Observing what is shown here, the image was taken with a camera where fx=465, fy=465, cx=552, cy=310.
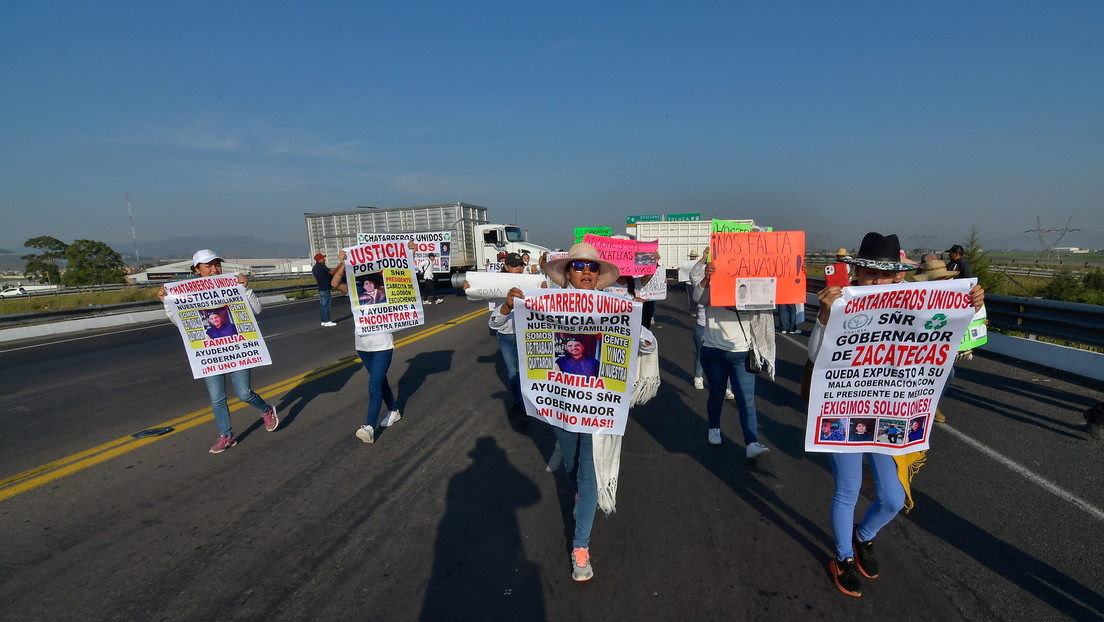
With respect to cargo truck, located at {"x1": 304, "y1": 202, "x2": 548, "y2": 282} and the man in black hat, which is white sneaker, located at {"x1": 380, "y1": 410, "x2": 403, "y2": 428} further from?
cargo truck, located at {"x1": 304, "y1": 202, "x2": 548, "y2": 282}

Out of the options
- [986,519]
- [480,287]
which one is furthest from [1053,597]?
[480,287]


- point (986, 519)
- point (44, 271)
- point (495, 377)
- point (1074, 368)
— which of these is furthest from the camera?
point (44, 271)

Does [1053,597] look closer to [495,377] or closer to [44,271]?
[495,377]

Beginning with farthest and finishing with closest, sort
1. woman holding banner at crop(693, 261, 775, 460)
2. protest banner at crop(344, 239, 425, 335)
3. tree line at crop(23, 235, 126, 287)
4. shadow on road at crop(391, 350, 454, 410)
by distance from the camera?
tree line at crop(23, 235, 126, 287), shadow on road at crop(391, 350, 454, 410), protest banner at crop(344, 239, 425, 335), woman holding banner at crop(693, 261, 775, 460)

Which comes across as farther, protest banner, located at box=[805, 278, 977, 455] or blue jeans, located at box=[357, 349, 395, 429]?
blue jeans, located at box=[357, 349, 395, 429]

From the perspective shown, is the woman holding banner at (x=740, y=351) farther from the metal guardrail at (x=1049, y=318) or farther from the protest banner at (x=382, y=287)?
the metal guardrail at (x=1049, y=318)

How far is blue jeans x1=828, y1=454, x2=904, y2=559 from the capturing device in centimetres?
277

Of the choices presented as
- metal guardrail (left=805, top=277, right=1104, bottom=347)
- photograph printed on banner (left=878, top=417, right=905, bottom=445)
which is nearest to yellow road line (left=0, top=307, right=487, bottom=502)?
photograph printed on banner (left=878, top=417, right=905, bottom=445)

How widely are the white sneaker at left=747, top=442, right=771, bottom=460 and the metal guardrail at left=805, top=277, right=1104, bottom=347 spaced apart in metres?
6.07

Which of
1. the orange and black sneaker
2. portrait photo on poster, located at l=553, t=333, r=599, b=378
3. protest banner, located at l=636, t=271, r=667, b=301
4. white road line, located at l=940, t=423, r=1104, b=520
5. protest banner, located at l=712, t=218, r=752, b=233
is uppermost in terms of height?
protest banner, located at l=712, t=218, r=752, b=233

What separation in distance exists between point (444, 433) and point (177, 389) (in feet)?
16.4

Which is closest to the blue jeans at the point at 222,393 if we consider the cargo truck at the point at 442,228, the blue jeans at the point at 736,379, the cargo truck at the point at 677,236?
the blue jeans at the point at 736,379

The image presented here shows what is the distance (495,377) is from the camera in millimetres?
7645

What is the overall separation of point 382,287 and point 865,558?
5087mm
